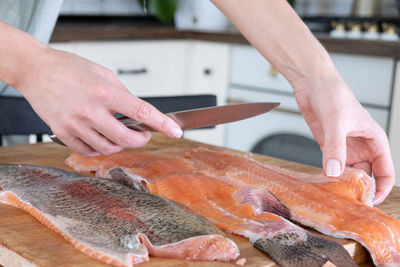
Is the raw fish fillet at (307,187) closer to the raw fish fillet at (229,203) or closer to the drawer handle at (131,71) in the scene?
the raw fish fillet at (229,203)

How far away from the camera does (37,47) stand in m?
1.05

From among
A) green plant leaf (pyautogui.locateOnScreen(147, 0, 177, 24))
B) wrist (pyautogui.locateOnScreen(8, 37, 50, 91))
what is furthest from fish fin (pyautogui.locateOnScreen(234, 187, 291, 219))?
green plant leaf (pyautogui.locateOnScreen(147, 0, 177, 24))

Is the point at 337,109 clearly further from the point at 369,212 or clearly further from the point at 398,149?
the point at 398,149

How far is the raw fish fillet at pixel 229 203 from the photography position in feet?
3.00

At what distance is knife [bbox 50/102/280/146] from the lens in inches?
43.3

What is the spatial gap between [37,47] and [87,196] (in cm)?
28

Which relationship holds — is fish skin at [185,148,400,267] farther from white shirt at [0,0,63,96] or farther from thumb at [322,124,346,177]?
white shirt at [0,0,63,96]

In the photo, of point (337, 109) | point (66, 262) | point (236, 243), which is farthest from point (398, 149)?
point (66, 262)

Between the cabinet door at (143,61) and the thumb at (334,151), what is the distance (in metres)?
1.85

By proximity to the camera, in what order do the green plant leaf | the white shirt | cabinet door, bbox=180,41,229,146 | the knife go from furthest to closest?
1. the green plant leaf
2. cabinet door, bbox=180,41,229,146
3. the white shirt
4. the knife

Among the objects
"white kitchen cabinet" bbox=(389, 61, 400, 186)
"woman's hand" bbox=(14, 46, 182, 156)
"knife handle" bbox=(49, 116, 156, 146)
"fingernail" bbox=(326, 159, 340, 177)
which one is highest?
"woman's hand" bbox=(14, 46, 182, 156)

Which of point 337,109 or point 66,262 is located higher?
point 337,109

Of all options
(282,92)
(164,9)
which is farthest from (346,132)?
(164,9)

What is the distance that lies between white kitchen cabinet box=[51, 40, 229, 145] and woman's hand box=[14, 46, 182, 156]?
1.83 metres
